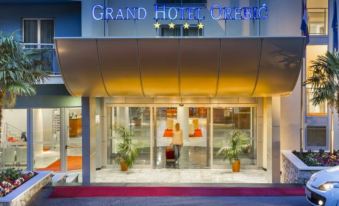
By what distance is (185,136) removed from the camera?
1780 centimetres

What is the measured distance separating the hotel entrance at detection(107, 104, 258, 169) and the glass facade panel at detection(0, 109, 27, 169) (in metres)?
→ 3.47

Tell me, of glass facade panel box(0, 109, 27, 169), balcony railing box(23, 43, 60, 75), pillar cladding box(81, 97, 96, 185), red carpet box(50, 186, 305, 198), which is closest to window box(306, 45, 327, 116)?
red carpet box(50, 186, 305, 198)

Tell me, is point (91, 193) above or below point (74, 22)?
below

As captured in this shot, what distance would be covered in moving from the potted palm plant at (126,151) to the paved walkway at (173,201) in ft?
21.5

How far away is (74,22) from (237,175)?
8.86 metres

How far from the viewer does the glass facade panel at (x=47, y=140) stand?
16.6 meters

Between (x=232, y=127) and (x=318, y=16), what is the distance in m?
5.62

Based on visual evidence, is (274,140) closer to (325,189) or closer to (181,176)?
(181,176)

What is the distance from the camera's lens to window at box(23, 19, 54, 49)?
53.7 feet

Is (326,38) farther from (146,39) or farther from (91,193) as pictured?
(91,193)

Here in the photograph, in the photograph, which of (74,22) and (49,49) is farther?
(74,22)

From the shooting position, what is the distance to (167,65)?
1257cm

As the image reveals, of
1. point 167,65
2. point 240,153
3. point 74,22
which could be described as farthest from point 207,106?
point 74,22

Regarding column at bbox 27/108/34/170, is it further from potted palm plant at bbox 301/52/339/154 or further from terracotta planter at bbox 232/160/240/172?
potted palm plant at bbox 301/52/339/154
